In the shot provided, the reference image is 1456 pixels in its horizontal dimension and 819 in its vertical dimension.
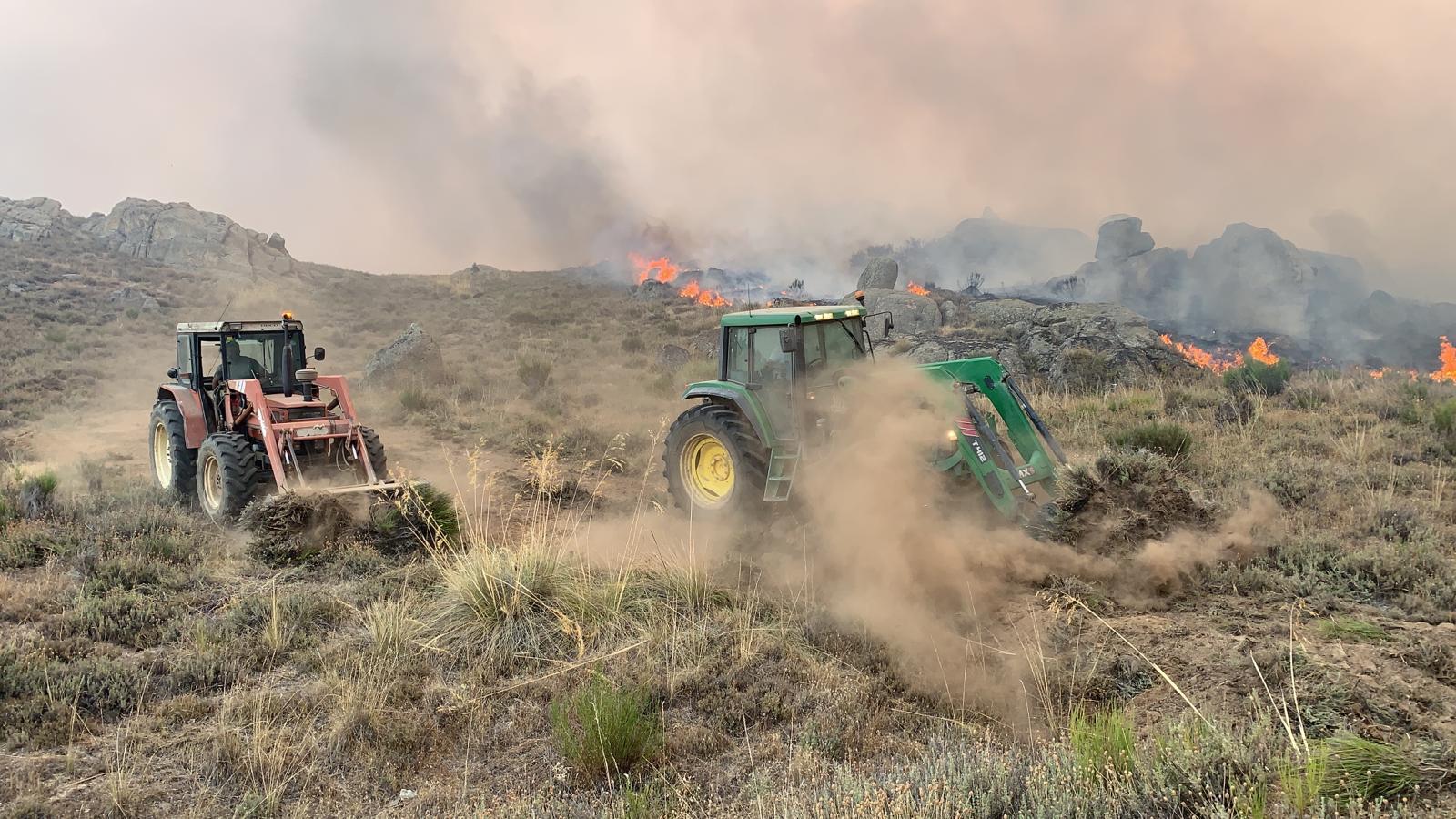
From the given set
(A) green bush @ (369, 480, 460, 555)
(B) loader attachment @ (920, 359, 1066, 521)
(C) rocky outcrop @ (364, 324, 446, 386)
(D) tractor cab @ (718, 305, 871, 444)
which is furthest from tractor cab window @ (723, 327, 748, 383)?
(C) rocky outcrop @ (364, 324, 446, 386)

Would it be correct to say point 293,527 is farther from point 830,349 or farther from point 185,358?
point 830,349

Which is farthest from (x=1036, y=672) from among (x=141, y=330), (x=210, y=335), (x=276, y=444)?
(x=141, y=330)

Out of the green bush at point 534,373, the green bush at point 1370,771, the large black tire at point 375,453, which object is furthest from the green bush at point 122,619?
the green bush at point 534,373

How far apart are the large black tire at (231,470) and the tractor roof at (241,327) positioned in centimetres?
143

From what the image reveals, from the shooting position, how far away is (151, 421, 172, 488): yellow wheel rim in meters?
10.4

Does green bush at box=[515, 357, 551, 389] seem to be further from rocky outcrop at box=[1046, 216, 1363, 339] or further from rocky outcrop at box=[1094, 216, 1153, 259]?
rocky outcrop at box=[1094, 216, 1153, 259]

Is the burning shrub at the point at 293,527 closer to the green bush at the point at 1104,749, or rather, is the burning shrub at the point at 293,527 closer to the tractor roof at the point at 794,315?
the tractor roof at the point at 794,315

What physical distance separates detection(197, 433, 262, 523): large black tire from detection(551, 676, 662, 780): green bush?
18.9ft

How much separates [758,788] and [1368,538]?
5.98 metres

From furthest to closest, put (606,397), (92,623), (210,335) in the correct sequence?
(606,397)
(210,335)
(92,623)

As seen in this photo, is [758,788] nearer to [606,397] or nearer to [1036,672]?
[1036,672]

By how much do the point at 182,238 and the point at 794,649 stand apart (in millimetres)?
56212

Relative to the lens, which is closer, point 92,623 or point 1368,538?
point 92,623

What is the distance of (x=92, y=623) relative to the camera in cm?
545
